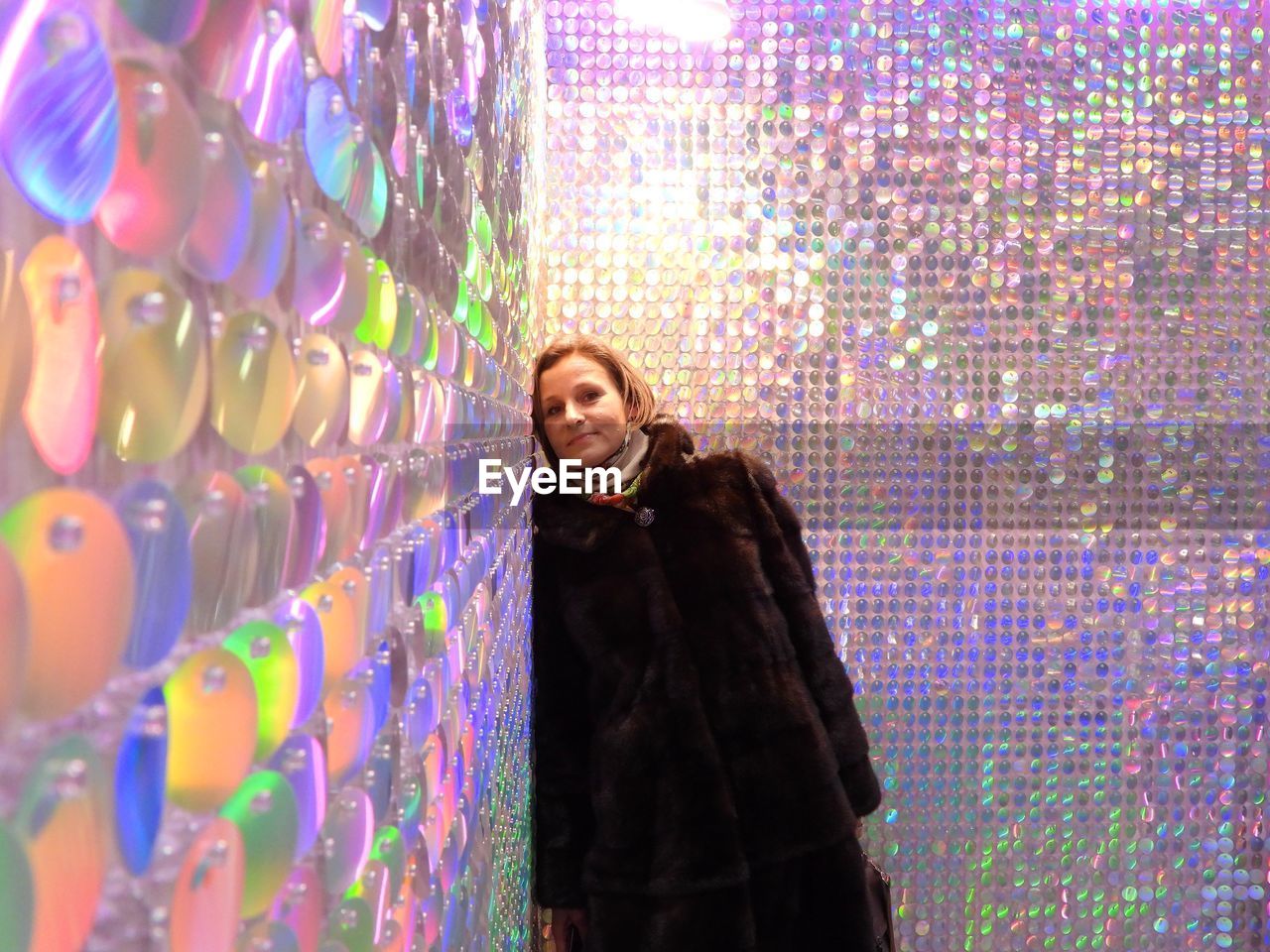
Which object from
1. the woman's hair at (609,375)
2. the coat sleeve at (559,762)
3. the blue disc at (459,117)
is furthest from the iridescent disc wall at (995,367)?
the blue disc at (459,117)

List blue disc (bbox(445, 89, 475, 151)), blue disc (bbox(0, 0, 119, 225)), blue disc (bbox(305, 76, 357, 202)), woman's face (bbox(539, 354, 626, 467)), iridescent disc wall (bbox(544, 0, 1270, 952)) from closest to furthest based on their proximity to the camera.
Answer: blue disc (bbox(0, 0, 119, 225)) < blue disc (bbox(305, 76, 357, 202)) < blue disc (bbox(445, 89, 475, 151)) < woman's face (bbox(539, 354, 626, 467)) < iridescent disc wall (bbox(544, 0, 1270, 952))

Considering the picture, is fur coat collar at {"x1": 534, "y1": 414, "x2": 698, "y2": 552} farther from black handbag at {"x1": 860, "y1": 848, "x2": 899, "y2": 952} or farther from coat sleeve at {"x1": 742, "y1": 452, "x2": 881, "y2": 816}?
black handbag at {"x1": 860, "y1": 848, "x2": 899, "y2": 952}

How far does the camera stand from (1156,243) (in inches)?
80.1

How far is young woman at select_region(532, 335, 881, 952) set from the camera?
150 cm

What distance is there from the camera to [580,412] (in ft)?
5.30

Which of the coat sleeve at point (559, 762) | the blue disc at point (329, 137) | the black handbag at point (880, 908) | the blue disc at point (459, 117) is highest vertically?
the blue disc at point (459, 117)

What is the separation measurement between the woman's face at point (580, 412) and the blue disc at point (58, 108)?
149 centimetres

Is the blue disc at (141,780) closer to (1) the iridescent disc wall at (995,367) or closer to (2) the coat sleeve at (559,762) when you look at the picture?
(2) the coat sleeve at (559,762)

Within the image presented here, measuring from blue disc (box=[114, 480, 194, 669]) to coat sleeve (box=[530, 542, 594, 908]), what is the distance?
Answer: 56.3 inches

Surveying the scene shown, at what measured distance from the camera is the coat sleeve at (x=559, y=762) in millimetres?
1557

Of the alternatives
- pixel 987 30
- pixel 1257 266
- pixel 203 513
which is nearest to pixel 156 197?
pixel 203 513

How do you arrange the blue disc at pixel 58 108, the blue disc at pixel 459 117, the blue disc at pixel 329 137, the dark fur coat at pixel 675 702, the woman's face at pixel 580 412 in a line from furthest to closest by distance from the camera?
1. the woman's face at pixel 580 412
2. the dark fur coat at pixel 675 702
3. the blue disc at pixel 459 117
4. the blue disc at pixel 329 137
5. the blue disc at pixel 58 108

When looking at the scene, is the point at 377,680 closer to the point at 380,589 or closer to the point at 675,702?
the point at 380,589

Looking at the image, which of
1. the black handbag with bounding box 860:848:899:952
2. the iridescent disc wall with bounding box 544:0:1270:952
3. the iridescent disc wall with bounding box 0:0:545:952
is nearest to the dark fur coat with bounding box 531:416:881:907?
the black handbag with bounding box 860:848:899:952
